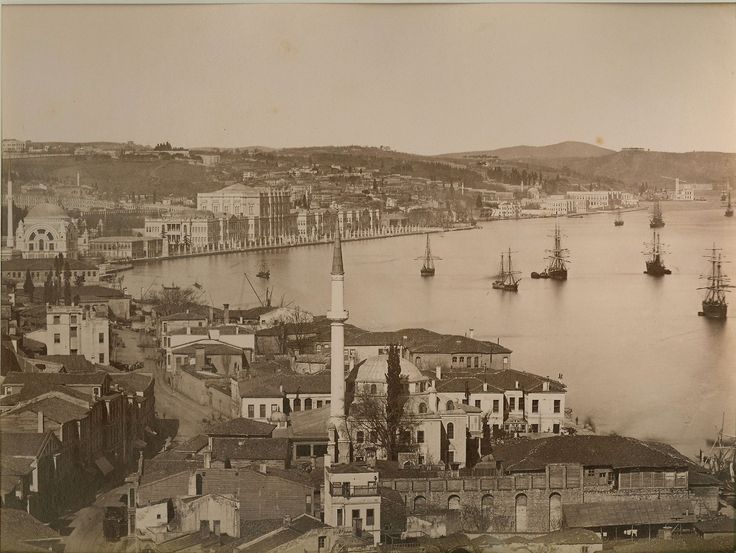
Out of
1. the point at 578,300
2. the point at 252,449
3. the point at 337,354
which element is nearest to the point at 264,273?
the point at 337,354

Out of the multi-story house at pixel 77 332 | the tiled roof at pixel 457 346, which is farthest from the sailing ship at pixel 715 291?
the multi-story house at pixel 77 332

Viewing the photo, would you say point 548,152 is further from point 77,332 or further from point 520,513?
point 77,332

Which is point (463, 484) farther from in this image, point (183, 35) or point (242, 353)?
point (183, 35)

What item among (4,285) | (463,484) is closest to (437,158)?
(463,484)

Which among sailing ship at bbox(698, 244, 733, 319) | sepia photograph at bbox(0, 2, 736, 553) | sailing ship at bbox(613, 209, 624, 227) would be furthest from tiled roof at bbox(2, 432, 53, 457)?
sailing ship at bbox(698, 244, 733, 319)

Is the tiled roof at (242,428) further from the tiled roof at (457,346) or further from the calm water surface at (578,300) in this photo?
the tiled roof at (457,346)

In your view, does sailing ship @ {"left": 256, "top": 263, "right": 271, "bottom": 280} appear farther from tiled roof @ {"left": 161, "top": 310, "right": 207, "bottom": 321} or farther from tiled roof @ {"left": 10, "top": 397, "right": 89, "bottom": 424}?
tiled roof @ {"left": 10, "top": 397, "right": 89, "bottom": 424}

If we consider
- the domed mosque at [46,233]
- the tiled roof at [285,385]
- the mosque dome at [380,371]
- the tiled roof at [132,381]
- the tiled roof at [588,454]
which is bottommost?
the tiled roof at [588,454]
